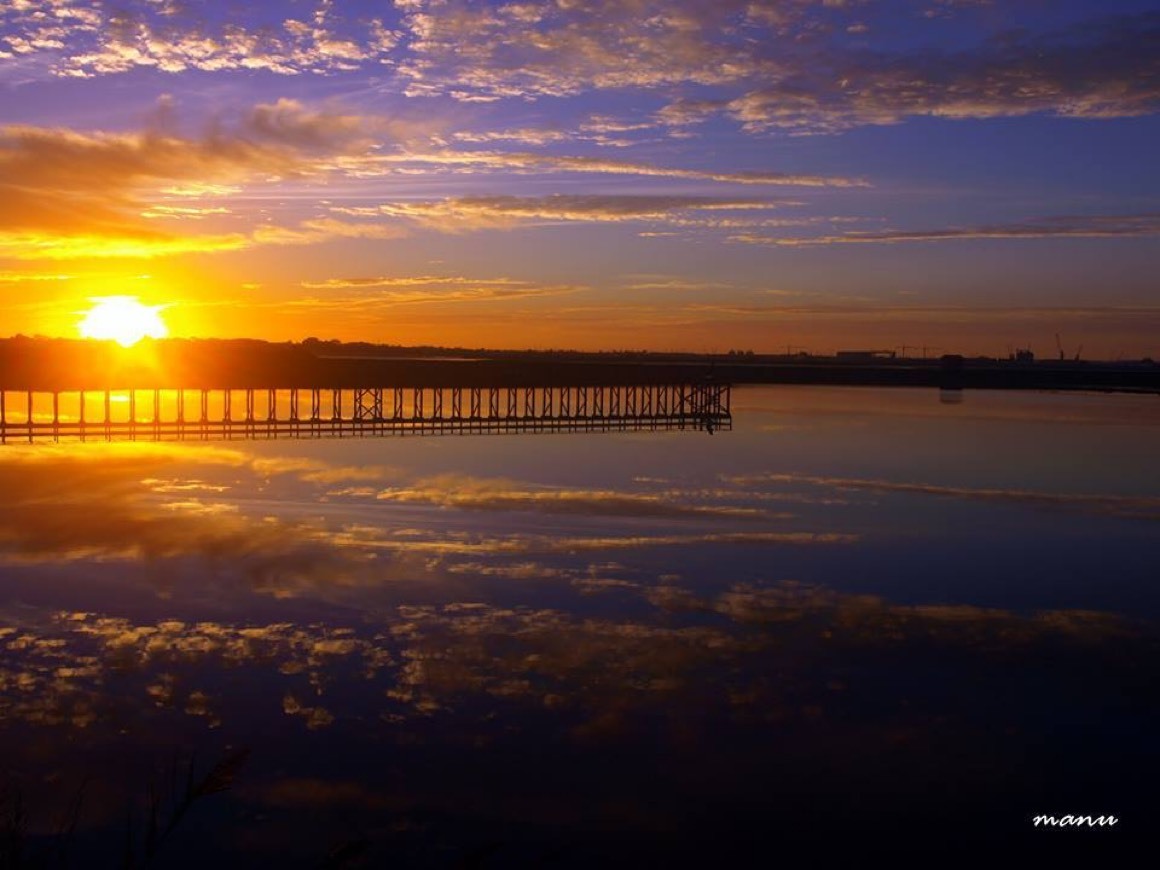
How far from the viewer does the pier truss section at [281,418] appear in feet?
173

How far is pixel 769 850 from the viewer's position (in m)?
12.1

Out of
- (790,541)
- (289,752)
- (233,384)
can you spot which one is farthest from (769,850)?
(233,384)

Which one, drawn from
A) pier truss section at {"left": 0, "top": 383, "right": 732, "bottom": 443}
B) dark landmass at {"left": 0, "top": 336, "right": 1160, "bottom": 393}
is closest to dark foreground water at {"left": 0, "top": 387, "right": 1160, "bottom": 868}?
pier truss section at {"left": 0, "top": 383, "right": 732, "bottom": 443}

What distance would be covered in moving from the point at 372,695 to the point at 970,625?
412 inches

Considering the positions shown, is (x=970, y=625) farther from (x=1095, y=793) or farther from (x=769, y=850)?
(x=769, y=850)

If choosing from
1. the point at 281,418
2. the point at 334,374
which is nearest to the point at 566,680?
the point at 281,418

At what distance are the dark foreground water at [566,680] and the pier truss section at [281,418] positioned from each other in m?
18.9

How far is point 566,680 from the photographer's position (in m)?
16.9

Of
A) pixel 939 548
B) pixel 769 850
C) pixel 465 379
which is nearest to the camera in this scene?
pixel 769 850

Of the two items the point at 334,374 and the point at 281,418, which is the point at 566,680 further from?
the point at 334,374

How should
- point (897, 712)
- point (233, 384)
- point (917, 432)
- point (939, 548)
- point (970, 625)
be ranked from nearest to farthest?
point (897, 712)
point (970, 625)
point (939, 548)
point (917, 432)
point (233, 384)

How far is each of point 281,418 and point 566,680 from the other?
55.9 metres

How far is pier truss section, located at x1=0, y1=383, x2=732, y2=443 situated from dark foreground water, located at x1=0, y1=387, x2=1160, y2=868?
18.9 m

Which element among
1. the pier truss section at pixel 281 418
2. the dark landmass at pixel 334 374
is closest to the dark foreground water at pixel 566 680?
the pier truss section at pixel 281 418
